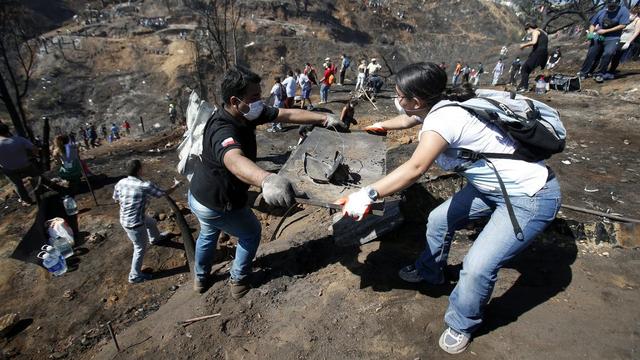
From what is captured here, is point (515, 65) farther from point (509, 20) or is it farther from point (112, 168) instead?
point (509, 20)

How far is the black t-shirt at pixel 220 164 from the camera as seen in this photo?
245 cm

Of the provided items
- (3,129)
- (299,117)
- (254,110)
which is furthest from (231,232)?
(3,129)

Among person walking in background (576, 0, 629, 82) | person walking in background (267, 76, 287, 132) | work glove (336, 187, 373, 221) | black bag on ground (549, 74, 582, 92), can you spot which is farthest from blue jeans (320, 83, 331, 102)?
work glove (336, 187, 373, 221)

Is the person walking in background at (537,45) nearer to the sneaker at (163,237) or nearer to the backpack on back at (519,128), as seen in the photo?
the backpack on back at (519,128)

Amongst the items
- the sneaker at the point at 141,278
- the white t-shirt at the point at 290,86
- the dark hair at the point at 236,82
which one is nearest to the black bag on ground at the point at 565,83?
the white t-shirt at the point at 290,86

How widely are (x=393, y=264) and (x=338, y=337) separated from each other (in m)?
0.93

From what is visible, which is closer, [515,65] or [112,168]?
[112,168]

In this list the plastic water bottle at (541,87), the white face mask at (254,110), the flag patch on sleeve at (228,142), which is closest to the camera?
the flag patch on sleeve at (228,142)

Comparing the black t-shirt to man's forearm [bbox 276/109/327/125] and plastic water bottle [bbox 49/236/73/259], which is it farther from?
plastic water bottle [bbox 49/236/73/259]

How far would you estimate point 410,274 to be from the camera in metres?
2.88

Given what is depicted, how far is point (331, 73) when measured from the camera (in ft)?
39.4

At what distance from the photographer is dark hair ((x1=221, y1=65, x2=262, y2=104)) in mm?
2480

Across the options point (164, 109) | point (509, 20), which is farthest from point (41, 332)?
point (509, 20)

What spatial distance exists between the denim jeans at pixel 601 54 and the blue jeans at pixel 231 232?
387 inches
